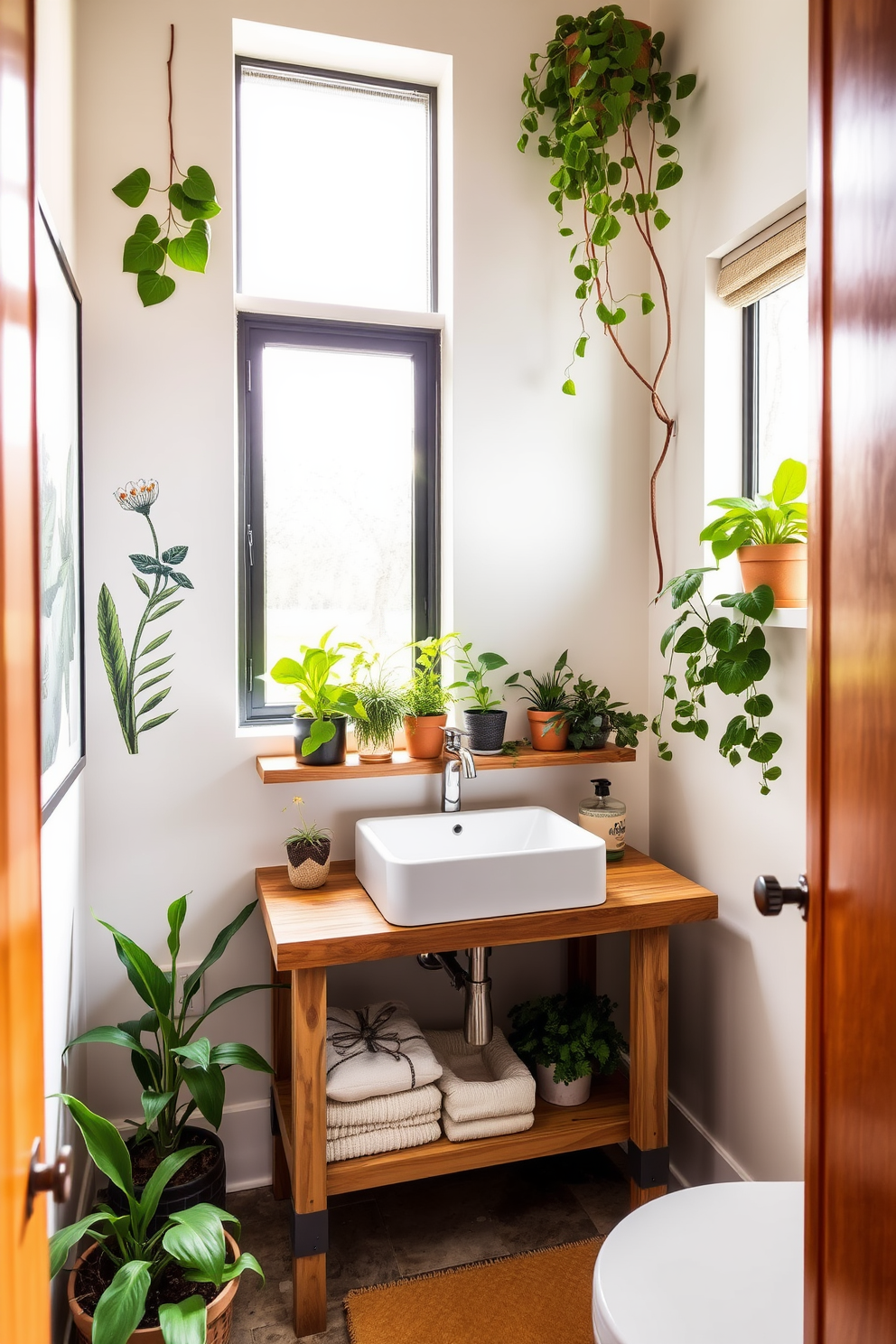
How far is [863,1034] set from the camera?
0.74 meters

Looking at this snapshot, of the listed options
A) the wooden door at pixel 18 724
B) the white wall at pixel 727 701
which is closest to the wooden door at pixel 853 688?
the wooden door at pixel 18 724

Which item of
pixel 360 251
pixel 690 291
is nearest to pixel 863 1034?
pixel 690 291

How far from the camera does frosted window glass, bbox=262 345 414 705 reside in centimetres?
217

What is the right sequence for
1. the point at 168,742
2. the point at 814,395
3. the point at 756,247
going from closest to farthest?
the point at 814,395
the point at 756,247
the point at 168,742

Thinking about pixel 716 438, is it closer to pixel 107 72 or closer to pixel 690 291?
pixel 690 291

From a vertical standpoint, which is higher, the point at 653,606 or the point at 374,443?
the point at 374,443

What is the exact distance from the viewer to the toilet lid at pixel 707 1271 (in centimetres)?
109

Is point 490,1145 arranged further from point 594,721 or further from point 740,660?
point 740,660

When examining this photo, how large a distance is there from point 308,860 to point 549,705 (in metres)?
0.70

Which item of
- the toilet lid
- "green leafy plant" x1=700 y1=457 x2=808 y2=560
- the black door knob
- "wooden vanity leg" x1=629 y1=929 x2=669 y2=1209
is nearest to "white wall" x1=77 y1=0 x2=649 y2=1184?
"wooden vanity leg" x1=629 y1=929 x2=669 y2=1209

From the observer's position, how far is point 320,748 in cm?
196

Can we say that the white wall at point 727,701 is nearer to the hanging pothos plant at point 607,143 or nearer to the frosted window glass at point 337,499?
the hanging pothos plant at point 607,143

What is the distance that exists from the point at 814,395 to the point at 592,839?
1.17 metres

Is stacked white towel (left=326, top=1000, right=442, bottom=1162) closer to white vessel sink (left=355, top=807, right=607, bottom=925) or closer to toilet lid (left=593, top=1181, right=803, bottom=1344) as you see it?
white vessel sink (left=355, top=807, right=607, bottom=925)
